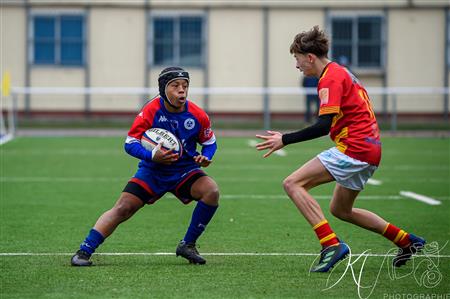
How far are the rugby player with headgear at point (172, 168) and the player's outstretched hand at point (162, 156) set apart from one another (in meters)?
0.11

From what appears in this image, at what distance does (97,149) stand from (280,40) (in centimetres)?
1367

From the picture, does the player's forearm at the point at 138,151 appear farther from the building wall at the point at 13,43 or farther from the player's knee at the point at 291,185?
the building wall at the point at 13,43

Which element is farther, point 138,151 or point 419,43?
point 419,43

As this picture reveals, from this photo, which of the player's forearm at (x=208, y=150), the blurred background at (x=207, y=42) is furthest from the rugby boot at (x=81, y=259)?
the blurred background at (x=207, y=42)

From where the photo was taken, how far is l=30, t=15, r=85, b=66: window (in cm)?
3634

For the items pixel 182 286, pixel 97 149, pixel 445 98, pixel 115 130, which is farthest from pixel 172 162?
pixel 445 98

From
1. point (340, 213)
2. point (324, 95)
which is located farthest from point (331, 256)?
point (324, 95)

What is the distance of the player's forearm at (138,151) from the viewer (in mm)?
8734

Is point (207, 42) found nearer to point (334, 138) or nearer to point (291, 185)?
point (334, 138)

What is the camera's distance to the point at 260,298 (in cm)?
736

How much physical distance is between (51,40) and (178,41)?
432 cm

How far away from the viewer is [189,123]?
901cm

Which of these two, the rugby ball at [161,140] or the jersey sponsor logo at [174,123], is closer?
the rugby ball at [161,140]

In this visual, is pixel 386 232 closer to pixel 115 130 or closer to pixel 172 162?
pixel 172 162
